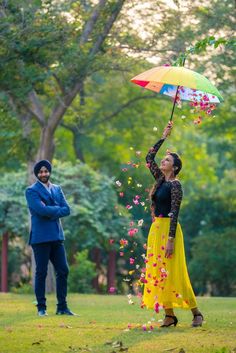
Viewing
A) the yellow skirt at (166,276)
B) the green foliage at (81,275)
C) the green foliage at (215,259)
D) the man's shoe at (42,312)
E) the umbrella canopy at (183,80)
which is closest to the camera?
the umbrella canopy at (183,80)

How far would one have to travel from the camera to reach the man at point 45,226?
14.0m

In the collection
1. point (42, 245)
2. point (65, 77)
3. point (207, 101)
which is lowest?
point (42, 245)

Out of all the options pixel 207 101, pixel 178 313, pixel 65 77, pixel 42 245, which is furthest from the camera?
pixel 65 77

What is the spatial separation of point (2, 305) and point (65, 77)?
A: 614 cm

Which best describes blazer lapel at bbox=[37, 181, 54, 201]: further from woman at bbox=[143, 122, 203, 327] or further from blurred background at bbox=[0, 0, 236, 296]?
woman at bbox=[143, 122, 203, 327]

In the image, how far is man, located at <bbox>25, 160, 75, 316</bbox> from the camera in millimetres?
14023

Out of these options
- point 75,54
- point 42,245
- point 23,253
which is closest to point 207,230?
point 23,253

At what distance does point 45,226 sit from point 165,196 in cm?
232

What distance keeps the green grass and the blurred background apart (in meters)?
0.76

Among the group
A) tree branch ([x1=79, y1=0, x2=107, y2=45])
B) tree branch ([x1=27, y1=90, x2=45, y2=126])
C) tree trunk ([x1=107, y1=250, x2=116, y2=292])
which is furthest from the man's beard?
tree trunk ([x1=107, y1=250, x2=116, y2=292])

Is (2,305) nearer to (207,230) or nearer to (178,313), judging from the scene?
(178,313)

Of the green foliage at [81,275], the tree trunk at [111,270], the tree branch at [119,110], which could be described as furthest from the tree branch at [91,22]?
the tree trunk at [111,270]

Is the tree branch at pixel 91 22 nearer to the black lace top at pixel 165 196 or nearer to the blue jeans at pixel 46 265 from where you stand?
the blue jeans at pixel 46 265

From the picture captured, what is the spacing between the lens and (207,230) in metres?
35.7
